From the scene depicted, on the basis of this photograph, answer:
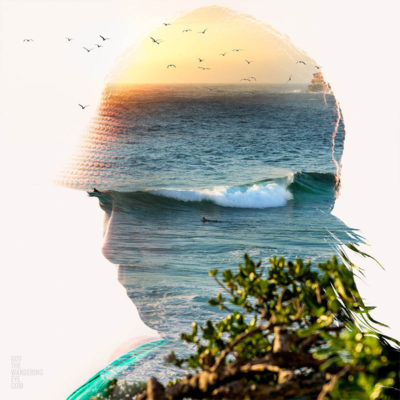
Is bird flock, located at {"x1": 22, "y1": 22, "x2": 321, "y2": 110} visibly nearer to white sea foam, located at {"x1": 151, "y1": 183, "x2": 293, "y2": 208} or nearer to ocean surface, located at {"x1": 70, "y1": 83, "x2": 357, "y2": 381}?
ocean surface, located at {"x1": 70, "y1": 83, "x2": 357, "y2": 381}

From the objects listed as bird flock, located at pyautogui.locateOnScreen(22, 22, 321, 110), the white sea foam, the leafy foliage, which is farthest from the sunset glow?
the leafy foliage

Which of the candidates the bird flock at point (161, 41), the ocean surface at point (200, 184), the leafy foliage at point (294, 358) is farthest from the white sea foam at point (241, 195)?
the leafy foliage at point (294, 358)

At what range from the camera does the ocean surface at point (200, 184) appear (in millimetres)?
2812

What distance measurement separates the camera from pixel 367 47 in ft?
9.84

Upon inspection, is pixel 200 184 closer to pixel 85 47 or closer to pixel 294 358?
pixel 85 47

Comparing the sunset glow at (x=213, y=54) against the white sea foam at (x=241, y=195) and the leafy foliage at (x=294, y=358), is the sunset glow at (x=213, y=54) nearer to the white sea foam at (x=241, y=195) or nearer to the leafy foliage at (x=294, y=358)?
the white sea foam at (x=241, y=195)

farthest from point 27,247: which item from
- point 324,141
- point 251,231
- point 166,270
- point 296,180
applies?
point 324,141

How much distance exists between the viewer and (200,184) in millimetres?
2883

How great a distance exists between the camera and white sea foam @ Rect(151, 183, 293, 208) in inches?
113

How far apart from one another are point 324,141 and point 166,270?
100 cm

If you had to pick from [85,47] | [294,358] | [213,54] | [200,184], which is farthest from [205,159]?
[294,358]

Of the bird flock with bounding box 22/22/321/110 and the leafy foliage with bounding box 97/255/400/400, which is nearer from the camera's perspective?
the leafy foliage with bounding box 97/255/400/400

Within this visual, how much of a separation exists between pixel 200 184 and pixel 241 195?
0.68ft

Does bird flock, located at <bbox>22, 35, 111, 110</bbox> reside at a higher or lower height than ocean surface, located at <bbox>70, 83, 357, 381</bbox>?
higher
